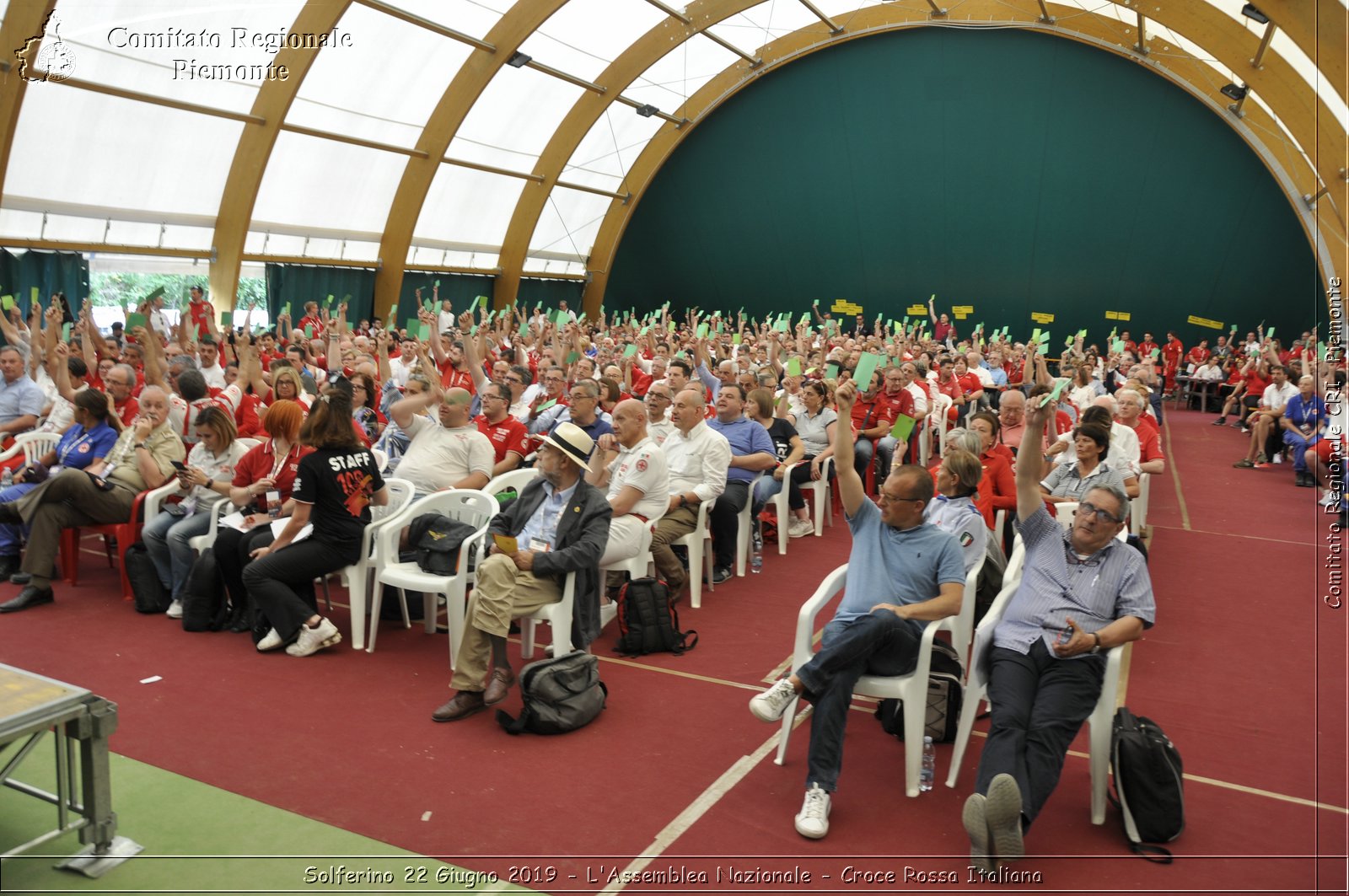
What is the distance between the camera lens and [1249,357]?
686 inches

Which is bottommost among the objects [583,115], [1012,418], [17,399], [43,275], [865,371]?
[17,399]

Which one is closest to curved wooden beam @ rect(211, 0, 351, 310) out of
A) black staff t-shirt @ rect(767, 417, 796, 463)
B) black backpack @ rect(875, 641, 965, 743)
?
black staff t-shirt @ rect(767, 417, 796, 463)

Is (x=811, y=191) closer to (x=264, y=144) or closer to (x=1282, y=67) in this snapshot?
(x=1282, y=67)

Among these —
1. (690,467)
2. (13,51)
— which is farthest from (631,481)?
(13,51)

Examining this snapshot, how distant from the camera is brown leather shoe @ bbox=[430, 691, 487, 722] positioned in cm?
425

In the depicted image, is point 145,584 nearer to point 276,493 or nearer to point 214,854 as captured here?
point 276,493

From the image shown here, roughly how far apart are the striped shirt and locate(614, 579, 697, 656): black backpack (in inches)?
74.6

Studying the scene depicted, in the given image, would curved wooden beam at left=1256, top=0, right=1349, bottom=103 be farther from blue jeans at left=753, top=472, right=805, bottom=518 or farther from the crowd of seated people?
blue jeans at left=753, top=472, right=805, bottom=518

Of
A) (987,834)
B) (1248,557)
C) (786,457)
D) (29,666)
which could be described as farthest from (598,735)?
(1248,557)

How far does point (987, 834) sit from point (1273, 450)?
39.0 feet

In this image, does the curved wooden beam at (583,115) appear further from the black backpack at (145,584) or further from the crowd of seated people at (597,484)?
the black backpack at (145,584)

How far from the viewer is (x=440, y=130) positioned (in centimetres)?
1877

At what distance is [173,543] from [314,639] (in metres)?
1.17

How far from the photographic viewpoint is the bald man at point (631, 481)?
5180 millimetres
